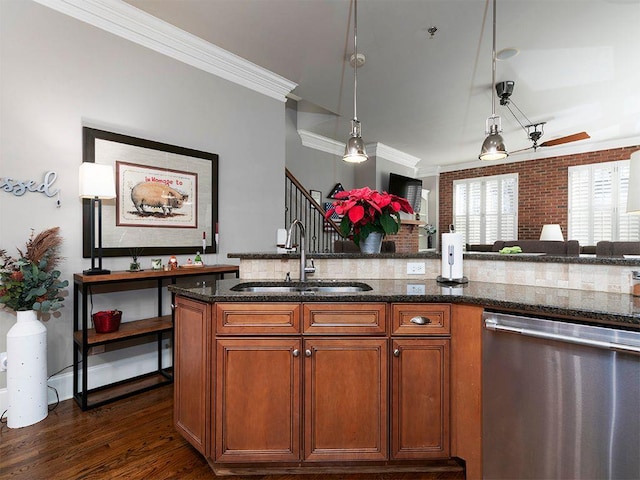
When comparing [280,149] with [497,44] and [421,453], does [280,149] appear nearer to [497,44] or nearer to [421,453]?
[497,44]

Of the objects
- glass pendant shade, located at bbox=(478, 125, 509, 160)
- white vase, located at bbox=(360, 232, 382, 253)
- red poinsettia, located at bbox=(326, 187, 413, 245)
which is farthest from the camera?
glass pendant shade, located at bbox=(478, 125, 509, 160)

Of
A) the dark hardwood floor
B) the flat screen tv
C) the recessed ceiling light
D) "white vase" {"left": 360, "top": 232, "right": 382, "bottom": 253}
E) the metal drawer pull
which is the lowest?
the dark hardwood floor

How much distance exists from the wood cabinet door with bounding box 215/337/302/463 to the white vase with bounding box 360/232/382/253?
869 mm

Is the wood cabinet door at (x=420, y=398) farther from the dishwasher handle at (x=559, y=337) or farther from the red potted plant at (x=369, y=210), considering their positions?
the red potted plant at (x=369, y=210)

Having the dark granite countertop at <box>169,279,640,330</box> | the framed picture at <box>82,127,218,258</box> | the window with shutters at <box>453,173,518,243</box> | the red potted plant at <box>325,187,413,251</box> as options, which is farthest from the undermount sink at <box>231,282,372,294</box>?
the window with shutters at <box>453,173,518,243</box>

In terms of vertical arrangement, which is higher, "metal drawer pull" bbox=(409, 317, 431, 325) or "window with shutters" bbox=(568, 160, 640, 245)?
"window with shutters" bbox=(568, 160, 640, 245)

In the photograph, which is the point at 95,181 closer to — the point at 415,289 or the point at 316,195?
the point at 415,289

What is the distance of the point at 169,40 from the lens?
2969 mm

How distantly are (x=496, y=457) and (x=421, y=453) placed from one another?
0.34 m

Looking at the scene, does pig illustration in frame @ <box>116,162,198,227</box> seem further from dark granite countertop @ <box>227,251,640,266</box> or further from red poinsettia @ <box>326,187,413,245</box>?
red poinsettia @ <box>326,187,413,245</box>

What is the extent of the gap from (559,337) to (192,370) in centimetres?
172

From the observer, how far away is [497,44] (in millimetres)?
→ 3182

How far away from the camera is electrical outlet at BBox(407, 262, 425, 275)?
2.24m

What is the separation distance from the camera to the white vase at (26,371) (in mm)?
2090
